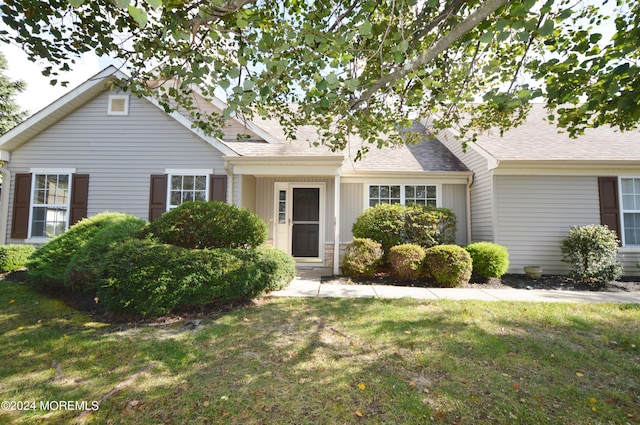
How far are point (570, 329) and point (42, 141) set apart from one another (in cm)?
1229

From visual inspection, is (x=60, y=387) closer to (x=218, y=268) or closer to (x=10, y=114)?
(x=218, y=268)

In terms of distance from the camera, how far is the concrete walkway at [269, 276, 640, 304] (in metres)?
5.61

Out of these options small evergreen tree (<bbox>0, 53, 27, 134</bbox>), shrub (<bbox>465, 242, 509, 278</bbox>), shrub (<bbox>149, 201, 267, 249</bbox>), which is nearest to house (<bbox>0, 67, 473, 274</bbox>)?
shrub (<bbox>149, 201, 267, 249</bbox>)

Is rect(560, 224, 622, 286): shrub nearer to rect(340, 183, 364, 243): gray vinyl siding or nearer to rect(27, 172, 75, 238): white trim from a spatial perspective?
rect(340, 183, 364, 243): gray vinyl siding

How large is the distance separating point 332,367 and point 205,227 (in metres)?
3.64

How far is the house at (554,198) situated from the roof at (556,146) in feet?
0.08

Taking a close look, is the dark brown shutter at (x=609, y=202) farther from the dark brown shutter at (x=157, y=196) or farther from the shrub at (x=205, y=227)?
the dark brown shutter at (x=157, y=196)

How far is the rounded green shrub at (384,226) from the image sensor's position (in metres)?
7.61

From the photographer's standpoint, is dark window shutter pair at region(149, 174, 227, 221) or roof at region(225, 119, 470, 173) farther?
roof at region(225, 119, 470, 173)

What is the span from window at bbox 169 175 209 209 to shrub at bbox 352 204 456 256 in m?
4.38

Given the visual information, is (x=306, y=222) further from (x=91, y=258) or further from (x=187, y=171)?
(x=91, y=258)

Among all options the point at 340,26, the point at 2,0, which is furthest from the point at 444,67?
the point at 2,0

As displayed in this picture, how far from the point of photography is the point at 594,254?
711 cm

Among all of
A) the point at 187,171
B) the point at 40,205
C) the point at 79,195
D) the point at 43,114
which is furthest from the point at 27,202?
the point at 187,171
